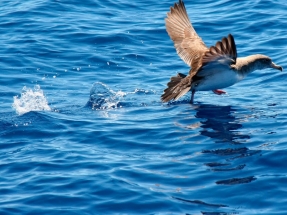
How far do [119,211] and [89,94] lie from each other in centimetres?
505

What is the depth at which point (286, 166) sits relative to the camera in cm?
785

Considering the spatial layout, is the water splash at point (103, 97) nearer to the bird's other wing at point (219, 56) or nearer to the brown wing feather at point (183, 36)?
the brown wing feather at point (183, 36)

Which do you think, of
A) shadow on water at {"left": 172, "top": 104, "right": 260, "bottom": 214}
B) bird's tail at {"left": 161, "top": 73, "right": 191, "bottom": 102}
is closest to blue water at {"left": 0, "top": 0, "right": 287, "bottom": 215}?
shadow on water at {"left": 172, "top": 104, "right": 260, "bottom": 214}

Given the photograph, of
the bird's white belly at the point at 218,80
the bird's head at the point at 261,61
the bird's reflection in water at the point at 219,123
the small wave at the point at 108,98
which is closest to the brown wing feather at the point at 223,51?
the bird's white belly at the point at 218,80

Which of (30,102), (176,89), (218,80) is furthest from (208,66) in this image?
(30,102)

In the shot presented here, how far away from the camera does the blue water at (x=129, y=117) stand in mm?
7145

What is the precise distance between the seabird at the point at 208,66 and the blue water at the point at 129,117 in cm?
40

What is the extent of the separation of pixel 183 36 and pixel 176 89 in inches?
82.4

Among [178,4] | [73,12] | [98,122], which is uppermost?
[73,12]

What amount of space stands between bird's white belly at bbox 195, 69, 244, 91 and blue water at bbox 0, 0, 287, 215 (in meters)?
0.39

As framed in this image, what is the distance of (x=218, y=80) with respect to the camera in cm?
1050

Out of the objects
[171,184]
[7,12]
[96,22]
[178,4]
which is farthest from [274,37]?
[171,184]

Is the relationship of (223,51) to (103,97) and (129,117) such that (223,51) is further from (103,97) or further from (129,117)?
(103,97)

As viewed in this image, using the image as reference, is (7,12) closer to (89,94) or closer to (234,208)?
(89,94)
